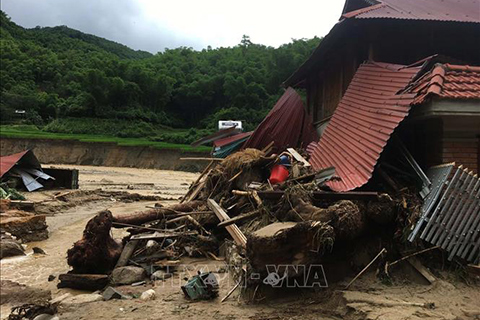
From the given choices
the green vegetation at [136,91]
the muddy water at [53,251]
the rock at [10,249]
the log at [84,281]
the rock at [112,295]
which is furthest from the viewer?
the green vegetation at [136,91]

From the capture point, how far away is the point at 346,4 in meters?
10.3

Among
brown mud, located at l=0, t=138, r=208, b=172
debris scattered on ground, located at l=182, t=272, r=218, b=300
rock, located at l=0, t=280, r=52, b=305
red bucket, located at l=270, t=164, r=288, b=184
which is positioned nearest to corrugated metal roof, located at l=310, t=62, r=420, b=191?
red bucket, located at l=270, t=164, r=288, b=184

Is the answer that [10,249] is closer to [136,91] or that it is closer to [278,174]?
[278,174]

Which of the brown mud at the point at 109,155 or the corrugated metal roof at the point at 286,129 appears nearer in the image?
the corrugated metal roof at the point at 286,129

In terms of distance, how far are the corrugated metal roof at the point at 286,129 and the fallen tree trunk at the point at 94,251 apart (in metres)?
5.27

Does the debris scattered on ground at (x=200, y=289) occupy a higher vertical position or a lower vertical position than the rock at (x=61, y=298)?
higher

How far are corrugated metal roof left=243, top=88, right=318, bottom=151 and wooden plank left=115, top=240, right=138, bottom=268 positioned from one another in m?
4.79

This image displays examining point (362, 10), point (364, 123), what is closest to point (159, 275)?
point (364, 123)

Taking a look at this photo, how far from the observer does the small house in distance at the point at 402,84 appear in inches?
208

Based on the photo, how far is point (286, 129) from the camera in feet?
34.7

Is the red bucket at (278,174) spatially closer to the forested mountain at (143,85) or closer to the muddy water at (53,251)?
the muddy water at (53,251)

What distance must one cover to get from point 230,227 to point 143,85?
2211 inches

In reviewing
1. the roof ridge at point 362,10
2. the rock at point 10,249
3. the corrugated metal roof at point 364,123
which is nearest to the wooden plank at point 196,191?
the corrugated metal roof at point 364,123

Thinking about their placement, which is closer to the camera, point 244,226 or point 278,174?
point 244,226
